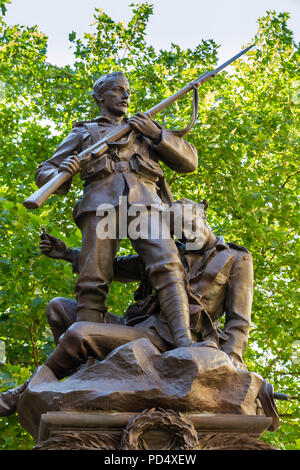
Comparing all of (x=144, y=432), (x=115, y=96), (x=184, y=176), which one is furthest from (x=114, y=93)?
(x=184, y=176)

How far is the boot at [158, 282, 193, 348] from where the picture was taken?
449 centimetres

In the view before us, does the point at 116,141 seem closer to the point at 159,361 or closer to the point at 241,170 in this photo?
the point at 159,361

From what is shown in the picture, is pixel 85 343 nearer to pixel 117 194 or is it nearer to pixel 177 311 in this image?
pixel 177 311

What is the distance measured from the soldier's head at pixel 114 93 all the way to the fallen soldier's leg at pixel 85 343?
2.00 m

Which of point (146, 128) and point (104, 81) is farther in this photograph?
point (104, 81)

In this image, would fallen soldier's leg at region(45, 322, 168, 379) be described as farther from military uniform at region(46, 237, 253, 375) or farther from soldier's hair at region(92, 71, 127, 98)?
soldier's hair at region(92, 71, 127, 98)

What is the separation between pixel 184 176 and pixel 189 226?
6.28 metres

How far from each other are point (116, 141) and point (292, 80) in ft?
26.5

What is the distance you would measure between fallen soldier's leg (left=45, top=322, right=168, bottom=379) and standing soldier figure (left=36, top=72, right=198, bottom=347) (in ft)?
1.20

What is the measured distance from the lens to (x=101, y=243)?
16.5 ft

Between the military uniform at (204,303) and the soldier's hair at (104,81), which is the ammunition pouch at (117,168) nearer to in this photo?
the military uniform at (204,303)

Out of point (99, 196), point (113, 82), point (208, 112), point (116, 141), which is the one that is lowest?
point (99, 196)

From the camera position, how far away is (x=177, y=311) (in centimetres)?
460
